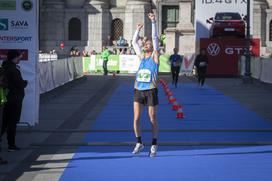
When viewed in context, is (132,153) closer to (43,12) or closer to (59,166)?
(59,166)

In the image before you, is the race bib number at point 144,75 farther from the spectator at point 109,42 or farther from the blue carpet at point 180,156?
the spectator at point 109,42

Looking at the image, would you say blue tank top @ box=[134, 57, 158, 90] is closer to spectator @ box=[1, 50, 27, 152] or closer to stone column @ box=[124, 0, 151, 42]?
spectator @ box=[1, 50, 27, 152]

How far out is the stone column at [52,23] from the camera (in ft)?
223

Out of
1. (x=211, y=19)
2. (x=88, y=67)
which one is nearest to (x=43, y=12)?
(x=88, y=67)

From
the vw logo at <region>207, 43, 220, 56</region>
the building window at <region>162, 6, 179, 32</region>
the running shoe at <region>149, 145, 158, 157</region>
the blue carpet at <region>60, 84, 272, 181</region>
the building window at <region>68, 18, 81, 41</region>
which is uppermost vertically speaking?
the building window at <region>162, 6, 179, 32</region>

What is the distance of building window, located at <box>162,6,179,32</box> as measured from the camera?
67812 millimetres

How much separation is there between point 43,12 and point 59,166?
56.6 meters

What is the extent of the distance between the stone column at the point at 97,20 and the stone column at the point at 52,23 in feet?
7.53

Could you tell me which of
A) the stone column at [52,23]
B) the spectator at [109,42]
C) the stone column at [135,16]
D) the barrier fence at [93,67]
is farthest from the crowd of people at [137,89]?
the stone column at [52,23]

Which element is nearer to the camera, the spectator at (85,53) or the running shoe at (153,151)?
the running shoe at (153,151)

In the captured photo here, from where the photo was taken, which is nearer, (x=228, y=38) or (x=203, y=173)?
(x=203, y=173)

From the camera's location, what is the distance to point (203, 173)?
478 inches

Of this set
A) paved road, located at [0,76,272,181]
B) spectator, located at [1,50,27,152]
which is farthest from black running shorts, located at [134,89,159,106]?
spectator, located at [1,50,27,152]

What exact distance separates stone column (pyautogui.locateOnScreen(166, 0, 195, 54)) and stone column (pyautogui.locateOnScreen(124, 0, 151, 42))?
3512 millimetres
